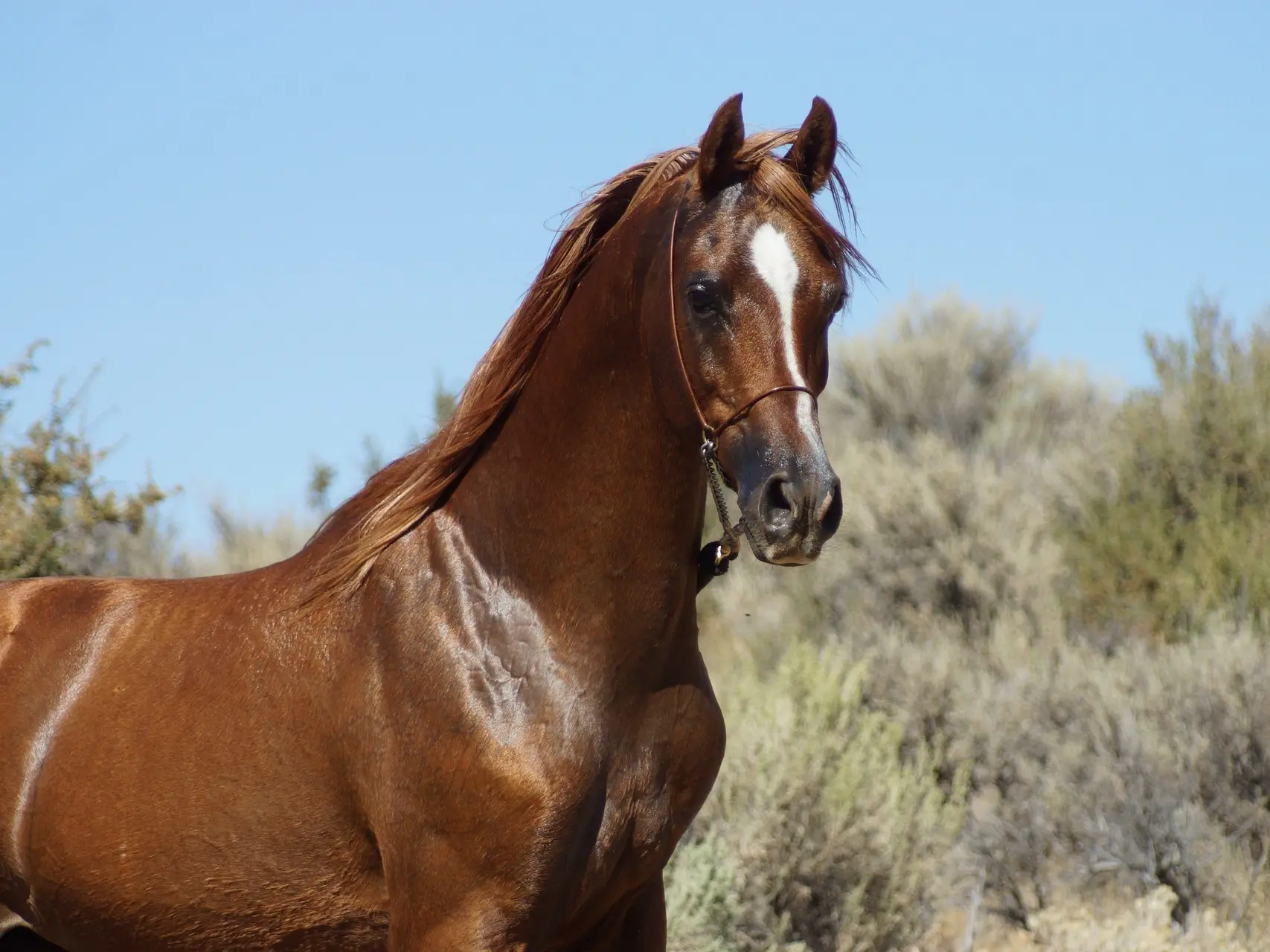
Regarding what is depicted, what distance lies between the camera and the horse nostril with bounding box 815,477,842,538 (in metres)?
2.59

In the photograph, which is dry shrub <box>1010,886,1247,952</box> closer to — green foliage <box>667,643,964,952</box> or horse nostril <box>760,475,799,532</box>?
green foliage <box>667,643,964,952</box>

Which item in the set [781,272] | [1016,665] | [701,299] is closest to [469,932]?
[701,299]

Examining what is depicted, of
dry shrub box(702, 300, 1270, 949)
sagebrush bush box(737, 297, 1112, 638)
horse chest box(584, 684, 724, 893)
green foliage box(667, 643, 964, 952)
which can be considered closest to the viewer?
horse chest box(584, 684, 724, 893)

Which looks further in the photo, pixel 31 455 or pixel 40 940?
pixel 31 455

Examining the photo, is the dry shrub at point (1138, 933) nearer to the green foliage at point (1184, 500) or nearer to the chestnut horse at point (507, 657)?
the chestnut horse at point (507, 657)

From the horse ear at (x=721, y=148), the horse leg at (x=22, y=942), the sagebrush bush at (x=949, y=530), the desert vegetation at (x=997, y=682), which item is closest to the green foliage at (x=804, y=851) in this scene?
the desert vegetation at (x=997, y=682)

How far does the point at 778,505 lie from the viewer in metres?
2.64

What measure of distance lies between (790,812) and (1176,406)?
768 centimetres

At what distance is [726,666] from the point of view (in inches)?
482

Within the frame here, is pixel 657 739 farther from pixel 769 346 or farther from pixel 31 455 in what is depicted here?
pixel 31 455

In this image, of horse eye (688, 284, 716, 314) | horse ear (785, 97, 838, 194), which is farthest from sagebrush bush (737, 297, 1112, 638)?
horse eye (688, 284, 716, 314)

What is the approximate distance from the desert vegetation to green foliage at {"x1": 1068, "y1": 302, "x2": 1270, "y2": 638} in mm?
25

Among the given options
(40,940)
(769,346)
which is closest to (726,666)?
(40,940)

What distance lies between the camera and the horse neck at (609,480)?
2.95 meters
